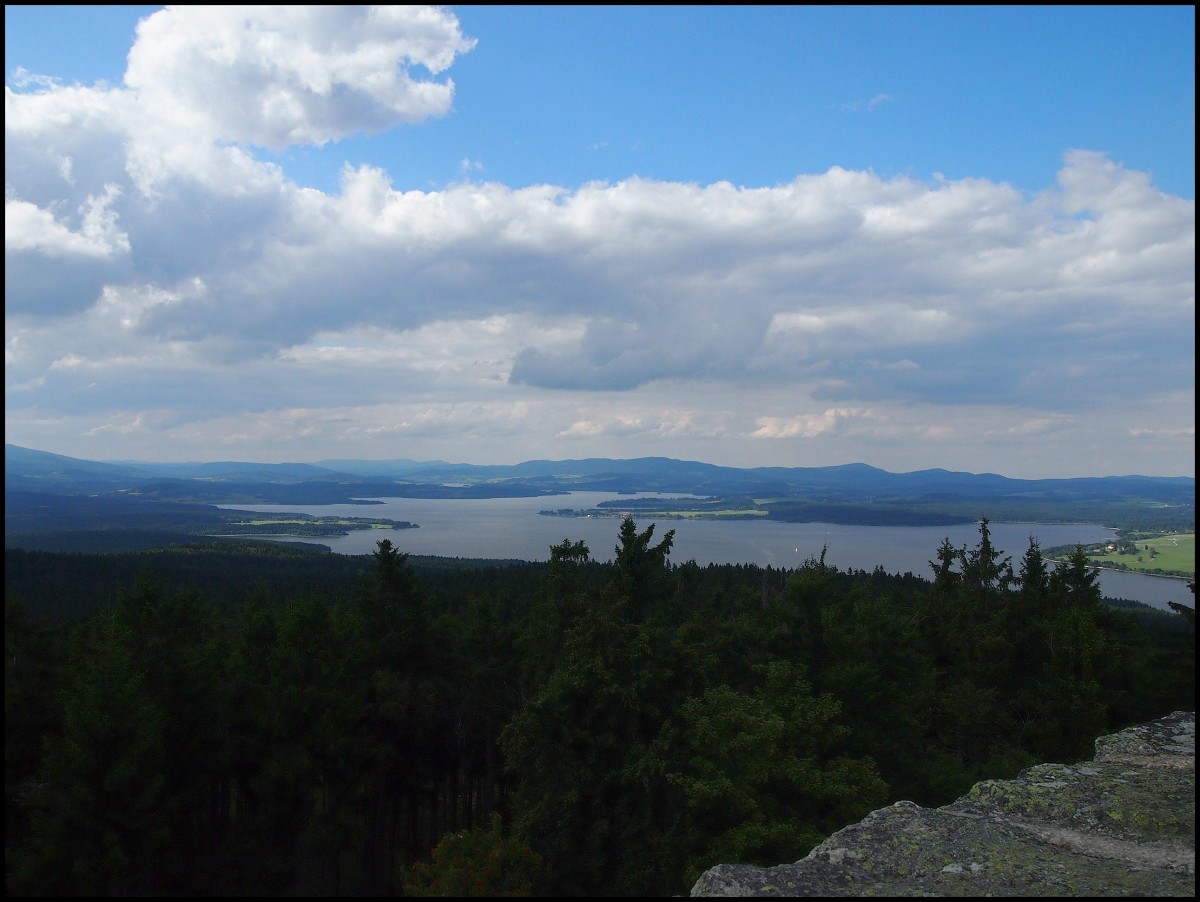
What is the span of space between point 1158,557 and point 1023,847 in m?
149

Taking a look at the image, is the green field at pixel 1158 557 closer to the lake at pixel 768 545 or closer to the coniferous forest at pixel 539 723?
the lake at pixel 768 545

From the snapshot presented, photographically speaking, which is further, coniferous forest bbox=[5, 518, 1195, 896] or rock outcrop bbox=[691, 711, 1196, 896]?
coniferous forest bbox=[5, 518, 1195, 896]

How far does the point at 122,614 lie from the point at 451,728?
11.2 metres

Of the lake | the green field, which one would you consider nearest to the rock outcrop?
the lake

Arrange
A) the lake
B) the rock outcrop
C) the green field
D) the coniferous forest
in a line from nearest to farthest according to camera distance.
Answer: the rock outcrop
the coniferous forest
the lake
the green field

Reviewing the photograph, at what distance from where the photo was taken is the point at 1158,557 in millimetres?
123062

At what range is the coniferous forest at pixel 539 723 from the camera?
14.1 metres

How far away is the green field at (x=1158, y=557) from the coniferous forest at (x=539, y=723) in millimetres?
100172

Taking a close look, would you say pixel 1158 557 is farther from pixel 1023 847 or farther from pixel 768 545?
pixel 1023 847

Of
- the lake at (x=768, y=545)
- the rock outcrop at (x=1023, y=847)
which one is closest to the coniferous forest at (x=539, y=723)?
the rock outcrop at (x=1023, y=847)

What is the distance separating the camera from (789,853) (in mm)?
12711

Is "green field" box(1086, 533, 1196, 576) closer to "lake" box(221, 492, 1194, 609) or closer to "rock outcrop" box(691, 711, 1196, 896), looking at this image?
"lake" box(221, 492, 1194, 609)

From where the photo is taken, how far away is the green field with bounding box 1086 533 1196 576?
112m

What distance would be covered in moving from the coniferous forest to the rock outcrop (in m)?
5.44
